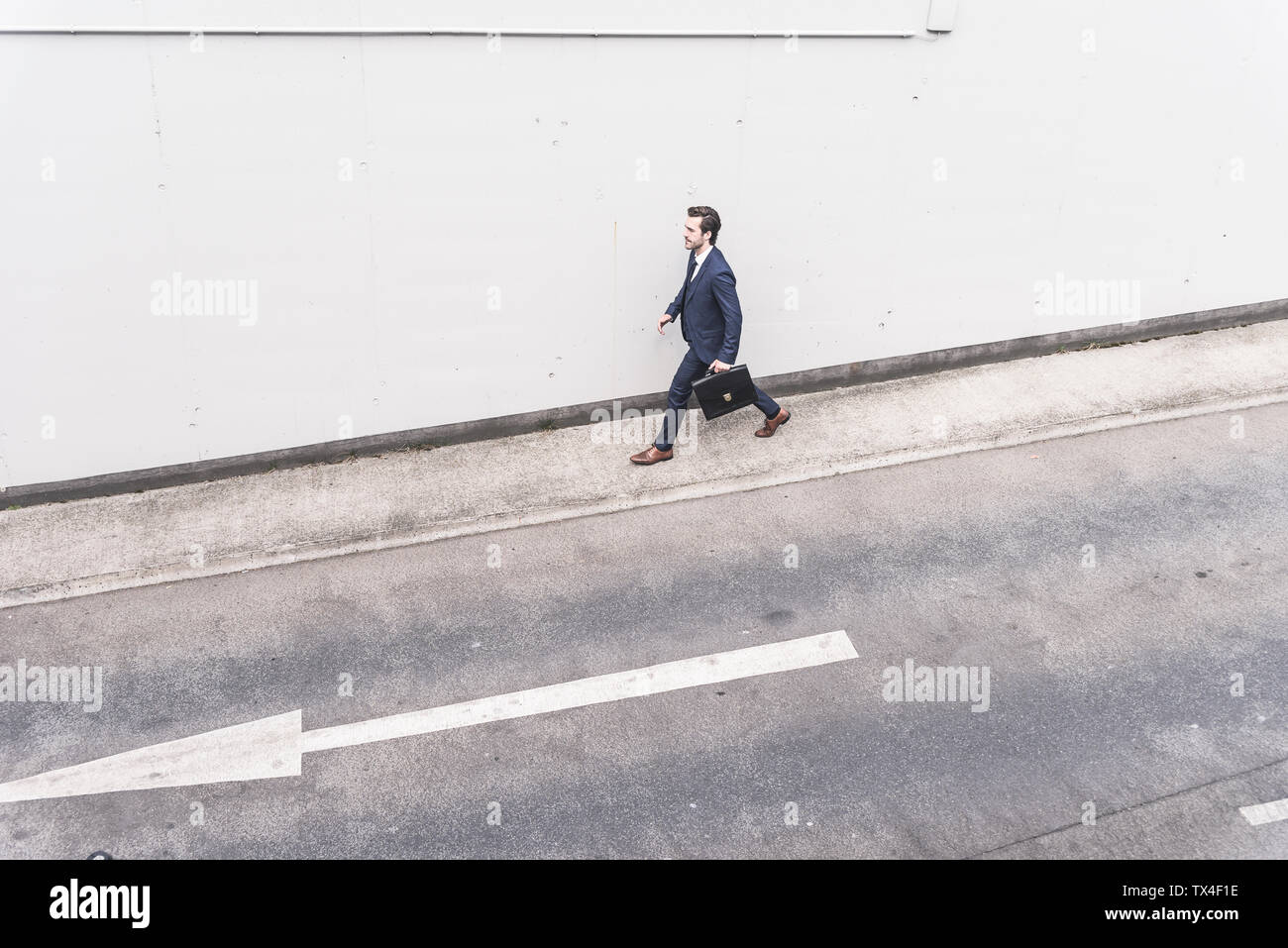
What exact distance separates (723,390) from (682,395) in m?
0.43

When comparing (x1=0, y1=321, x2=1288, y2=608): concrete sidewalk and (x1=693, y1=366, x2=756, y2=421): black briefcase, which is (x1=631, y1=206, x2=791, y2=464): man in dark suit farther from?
(x1=0, y1=321, x2=1288, y2=608): concrete sidewalk

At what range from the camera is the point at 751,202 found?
9070 mm

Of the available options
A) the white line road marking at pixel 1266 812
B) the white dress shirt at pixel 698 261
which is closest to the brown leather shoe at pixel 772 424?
the white dress shirt at pixel 698 261

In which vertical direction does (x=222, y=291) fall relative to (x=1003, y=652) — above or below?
above

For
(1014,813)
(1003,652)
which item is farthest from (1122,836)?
(1003,652)

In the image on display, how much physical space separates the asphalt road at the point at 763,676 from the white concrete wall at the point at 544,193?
151cm

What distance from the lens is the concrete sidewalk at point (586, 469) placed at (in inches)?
320

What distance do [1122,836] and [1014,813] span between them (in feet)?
1.71

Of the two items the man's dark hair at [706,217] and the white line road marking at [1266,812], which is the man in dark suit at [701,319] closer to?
the man's dark hair at [706,217]

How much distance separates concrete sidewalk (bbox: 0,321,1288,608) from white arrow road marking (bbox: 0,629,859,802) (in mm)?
1832

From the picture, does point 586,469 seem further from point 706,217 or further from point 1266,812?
point 1266,812

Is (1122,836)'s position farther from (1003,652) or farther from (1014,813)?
(1003,652)
